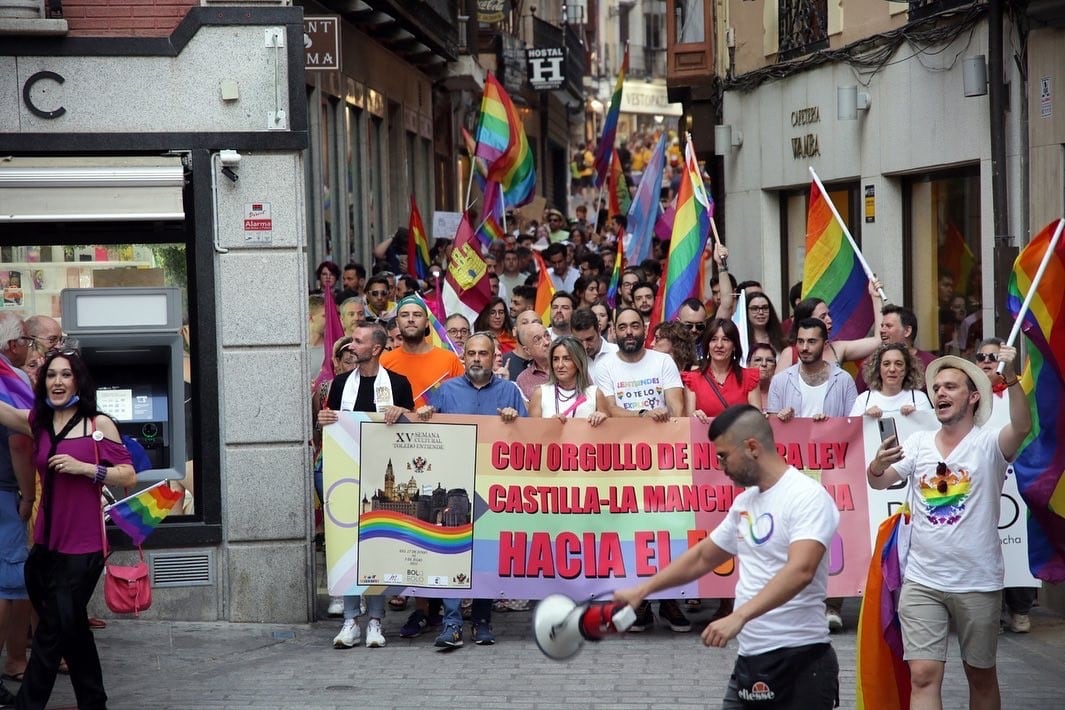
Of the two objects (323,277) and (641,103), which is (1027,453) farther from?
(641,103)

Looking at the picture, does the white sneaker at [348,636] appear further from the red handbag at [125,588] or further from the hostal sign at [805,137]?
the hostal sign at [805,137]

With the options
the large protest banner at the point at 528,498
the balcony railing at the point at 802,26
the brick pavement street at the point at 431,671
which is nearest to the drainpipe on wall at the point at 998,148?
the brick pavement street at the point at 431,671

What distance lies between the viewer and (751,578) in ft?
18.1

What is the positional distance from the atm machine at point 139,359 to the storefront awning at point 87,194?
Result: 0.48 m

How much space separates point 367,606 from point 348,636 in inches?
Result: 13.3

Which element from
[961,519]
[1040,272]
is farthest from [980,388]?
[1040,272]

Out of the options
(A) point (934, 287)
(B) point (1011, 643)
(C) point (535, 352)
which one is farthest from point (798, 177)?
(B) point (1011, 643)

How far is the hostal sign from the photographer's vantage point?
17.8 m

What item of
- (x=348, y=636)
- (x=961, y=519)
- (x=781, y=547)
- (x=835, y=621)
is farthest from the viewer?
(x=835, y=621)

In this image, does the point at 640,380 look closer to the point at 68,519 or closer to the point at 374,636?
the point at 374,636

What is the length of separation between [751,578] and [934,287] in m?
9.95

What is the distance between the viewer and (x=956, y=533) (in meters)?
6.62

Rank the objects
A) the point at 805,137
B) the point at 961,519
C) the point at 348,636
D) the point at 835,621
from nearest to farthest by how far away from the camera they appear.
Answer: the point at 961,519 → the point at 348,636 → the point at 835,621 → the point at 805,137

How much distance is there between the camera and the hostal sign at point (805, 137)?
17797mm
